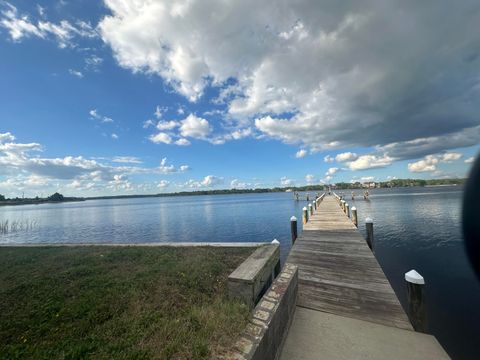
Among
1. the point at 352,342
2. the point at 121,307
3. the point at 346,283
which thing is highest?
the point at 121,307

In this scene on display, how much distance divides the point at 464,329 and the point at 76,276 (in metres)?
11.8

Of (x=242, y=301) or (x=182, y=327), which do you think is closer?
(x=182, y=327)

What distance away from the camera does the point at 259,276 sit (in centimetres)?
477

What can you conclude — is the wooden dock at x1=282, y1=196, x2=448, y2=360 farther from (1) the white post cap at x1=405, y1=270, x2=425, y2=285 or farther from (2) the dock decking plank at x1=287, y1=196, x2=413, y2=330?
(1) the white post cap at x1=405, y1=270, x2=425, y2=285

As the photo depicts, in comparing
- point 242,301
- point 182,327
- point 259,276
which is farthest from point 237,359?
point 259,276

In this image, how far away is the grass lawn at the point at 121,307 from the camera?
125 inches

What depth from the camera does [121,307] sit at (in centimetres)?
452

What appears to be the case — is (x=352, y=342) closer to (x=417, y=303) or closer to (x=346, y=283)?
(x=417, y=303)

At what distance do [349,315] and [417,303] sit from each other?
4.59 feet

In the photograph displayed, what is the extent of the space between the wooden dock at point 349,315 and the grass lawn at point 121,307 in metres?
1.69

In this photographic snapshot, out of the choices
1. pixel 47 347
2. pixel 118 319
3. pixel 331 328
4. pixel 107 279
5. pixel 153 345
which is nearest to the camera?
pixel 153 345

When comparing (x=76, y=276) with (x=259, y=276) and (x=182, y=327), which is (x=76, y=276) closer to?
(x=182, y=327)

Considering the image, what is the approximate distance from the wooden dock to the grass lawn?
169cm

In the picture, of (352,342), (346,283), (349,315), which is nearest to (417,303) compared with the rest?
(349,315)
